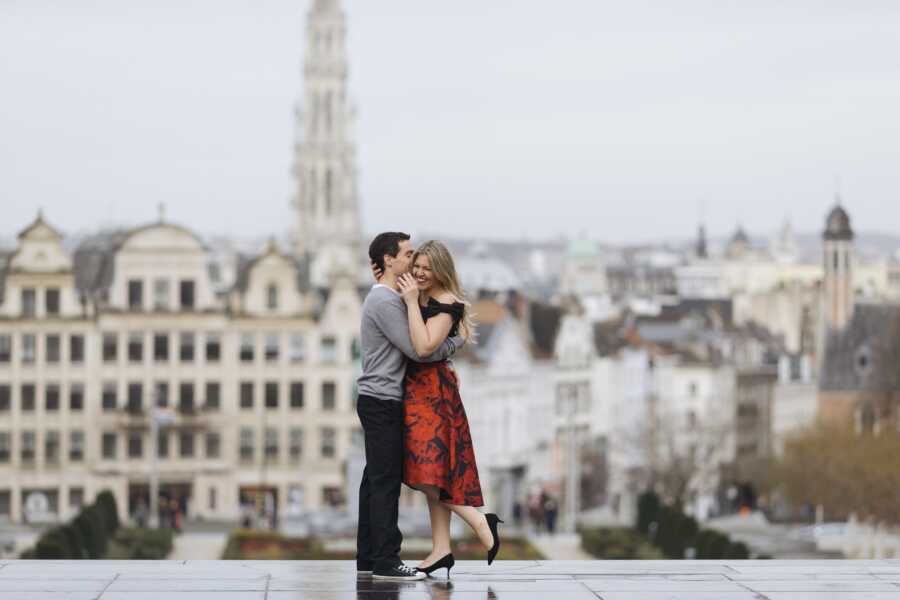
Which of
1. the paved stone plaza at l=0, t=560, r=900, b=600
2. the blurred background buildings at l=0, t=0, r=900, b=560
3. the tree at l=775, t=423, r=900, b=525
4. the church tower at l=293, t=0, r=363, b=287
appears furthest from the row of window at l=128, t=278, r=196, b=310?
the paved stone plaza at l=0, t=560, r=900, b=600

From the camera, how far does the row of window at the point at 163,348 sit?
102 metres

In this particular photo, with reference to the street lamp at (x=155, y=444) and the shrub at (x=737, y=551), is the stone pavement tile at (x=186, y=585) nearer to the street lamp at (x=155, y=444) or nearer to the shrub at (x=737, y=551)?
the shrub at (x=737, y=551)

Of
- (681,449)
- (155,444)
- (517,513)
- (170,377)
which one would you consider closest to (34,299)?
(170,377)

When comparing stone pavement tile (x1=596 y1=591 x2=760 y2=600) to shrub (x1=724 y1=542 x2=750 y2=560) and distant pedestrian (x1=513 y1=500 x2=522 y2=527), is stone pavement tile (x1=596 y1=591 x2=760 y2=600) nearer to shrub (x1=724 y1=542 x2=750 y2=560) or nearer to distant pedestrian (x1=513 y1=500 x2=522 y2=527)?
shrub (x1=724 y1=542 x2=750 y2=560)

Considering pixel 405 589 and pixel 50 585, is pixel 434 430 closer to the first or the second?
pixel 405 589

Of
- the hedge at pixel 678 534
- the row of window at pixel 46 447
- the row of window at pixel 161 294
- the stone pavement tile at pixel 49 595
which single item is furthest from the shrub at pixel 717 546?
the row of window at pixel 46 447

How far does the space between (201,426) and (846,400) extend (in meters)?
28.3

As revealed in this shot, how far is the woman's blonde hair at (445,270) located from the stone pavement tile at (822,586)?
2.72 meters

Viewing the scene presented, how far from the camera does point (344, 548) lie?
234 feet

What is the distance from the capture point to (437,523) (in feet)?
65.4

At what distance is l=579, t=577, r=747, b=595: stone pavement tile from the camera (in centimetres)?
1922

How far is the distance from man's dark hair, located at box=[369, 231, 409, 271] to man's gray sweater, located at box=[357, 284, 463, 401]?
0.75 feet

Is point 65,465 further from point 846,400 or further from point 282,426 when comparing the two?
point 846,400

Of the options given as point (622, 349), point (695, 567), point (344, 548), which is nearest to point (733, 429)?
point (622, 349)
